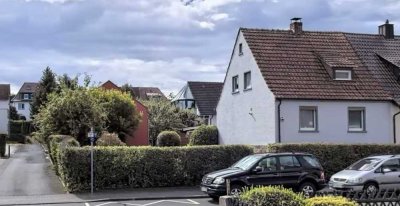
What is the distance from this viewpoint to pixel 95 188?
23891 mm

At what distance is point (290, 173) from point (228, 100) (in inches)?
653

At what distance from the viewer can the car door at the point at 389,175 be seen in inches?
819

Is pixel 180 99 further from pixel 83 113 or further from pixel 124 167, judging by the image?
pixel 124 167

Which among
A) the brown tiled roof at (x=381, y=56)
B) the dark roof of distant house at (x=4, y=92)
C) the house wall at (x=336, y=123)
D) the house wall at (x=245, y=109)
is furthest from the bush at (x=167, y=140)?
the dark roof of distant house at (x=4, y=92)

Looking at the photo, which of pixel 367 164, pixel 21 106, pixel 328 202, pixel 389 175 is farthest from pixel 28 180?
pixel 21 106

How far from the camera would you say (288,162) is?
2033cm

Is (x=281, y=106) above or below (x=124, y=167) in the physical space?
above

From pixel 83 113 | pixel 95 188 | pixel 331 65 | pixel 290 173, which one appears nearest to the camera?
pixel 290 173

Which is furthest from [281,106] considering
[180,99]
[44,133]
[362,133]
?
[180,99]

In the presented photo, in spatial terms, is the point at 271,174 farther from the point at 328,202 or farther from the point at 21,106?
the point at 21,106

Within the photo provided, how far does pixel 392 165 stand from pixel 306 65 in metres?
11.1

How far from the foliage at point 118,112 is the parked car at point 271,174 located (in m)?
20.4

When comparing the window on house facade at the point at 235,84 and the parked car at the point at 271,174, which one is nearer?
the parked car at the point at 271,174

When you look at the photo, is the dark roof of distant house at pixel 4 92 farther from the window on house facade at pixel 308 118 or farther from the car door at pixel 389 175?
the car door at pixel 389 175
